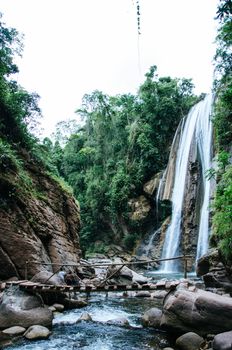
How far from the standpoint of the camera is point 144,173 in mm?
26969

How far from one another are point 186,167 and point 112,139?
11.5 metres

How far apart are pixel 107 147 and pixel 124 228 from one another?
892 centimetres

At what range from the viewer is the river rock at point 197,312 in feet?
19.9

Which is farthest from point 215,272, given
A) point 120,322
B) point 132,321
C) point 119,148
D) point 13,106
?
point 119,148

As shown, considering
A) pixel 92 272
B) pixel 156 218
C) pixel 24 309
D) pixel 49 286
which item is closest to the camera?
pixel 24 309

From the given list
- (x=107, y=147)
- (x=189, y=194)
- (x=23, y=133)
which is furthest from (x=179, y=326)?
(x=107, y=147)

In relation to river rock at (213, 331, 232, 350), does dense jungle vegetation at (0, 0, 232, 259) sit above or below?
above

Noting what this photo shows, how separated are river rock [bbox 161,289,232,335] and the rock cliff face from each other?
5.67 metres

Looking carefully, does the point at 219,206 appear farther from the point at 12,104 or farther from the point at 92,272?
the point at 12,104

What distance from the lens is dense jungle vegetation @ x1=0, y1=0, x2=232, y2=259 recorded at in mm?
15883

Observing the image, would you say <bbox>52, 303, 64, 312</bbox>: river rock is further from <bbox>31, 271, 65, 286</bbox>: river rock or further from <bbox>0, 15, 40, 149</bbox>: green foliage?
<bbox>0, 15, 40, 149</bbox>: green foliage

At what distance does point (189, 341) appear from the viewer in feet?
19.9

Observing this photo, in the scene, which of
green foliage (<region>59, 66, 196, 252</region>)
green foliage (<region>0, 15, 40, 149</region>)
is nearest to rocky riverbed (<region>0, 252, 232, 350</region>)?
green foliage (<region>0, 15, 40, 149</region>)

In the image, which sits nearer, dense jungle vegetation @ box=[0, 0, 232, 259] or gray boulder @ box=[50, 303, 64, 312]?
gray boulder @ box=[50, 303, 64, 312]
